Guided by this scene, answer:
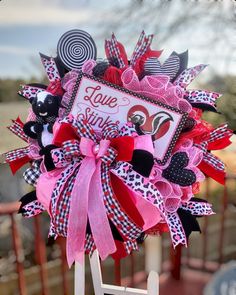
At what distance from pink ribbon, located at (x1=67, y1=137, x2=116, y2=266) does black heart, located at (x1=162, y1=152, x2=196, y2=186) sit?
0.33 ft

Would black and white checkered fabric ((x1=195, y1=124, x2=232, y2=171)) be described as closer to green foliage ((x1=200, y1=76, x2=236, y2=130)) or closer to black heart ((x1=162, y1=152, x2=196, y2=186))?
black heart ((x1=162, y1=152, x2=196, y2=186))

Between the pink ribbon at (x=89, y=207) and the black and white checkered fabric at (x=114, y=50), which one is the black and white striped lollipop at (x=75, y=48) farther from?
the pink ribbon at (x=89, y=207)

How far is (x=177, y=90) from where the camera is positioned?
510mm

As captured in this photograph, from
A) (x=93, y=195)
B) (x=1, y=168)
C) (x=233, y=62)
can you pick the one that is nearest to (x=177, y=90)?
(x=93, y=195)

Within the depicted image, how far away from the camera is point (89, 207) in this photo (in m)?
0.46

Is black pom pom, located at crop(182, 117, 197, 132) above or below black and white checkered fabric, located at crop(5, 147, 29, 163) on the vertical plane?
above

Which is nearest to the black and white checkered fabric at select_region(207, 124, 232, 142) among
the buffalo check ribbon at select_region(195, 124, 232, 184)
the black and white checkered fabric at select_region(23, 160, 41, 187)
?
the buffalo check ribbon at select_region(195, 124, 232, 184)

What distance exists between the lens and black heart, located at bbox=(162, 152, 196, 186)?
50 centimetres

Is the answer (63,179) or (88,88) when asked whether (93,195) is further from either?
(88,88)

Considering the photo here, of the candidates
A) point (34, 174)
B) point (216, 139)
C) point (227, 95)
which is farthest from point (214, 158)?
point (227, 95)

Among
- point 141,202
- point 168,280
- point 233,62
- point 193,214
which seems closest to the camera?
point 141,202

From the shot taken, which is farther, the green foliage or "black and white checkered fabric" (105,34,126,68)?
the green foliage

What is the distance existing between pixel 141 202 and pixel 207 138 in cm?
17

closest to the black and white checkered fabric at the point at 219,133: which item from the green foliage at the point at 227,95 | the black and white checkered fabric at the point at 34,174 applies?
the black and white checkered fabric at the point at 34,174
